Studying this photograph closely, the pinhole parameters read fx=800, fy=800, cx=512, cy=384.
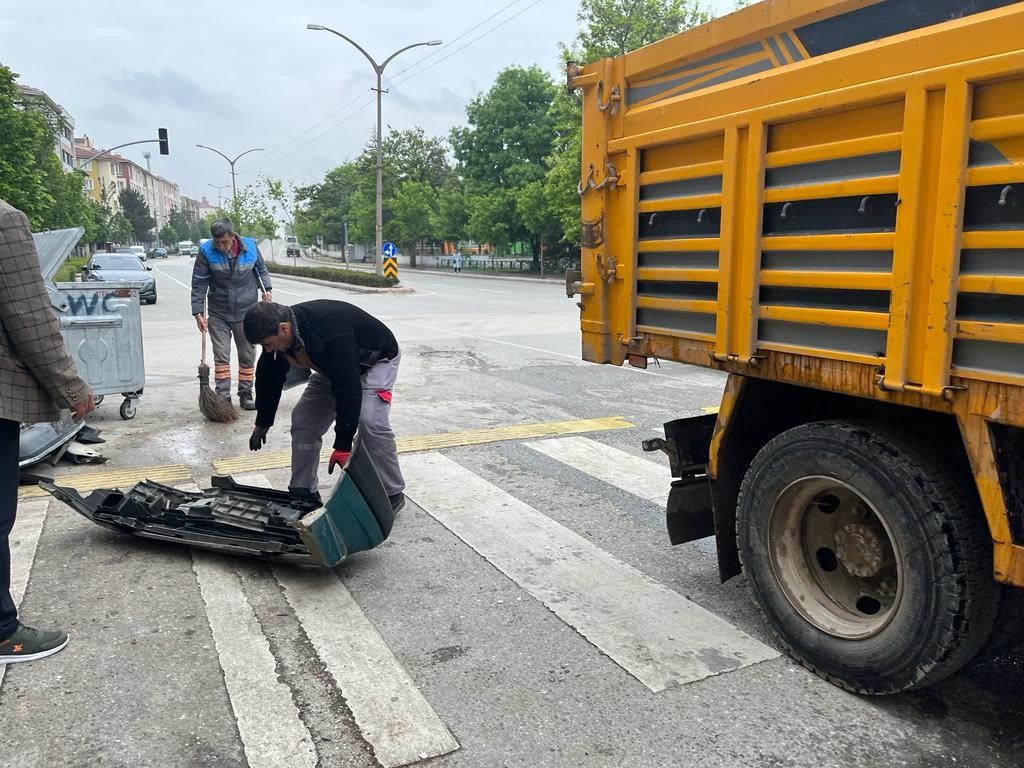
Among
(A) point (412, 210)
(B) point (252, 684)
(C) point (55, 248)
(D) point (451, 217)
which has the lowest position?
(B) point (252, 684)

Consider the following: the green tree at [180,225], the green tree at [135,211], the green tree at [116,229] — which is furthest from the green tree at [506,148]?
the green tree at [180,225]

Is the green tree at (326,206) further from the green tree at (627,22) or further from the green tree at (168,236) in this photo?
the green tree at (168,236)

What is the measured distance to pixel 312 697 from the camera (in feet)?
9.58

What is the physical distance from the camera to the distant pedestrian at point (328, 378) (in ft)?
13.3

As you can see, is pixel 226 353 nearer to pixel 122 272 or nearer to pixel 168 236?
pixel 122 272

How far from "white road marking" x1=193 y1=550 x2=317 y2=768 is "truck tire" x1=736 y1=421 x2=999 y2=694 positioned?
1.87 meters

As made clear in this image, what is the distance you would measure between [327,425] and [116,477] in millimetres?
2065

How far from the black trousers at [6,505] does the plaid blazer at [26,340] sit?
0.11 metres

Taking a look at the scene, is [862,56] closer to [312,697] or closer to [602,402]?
[312,697]

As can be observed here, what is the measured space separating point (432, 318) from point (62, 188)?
24259 mm

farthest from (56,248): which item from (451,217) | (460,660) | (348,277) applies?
(451,217)

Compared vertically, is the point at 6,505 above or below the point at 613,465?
above

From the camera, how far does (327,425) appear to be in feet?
15.5

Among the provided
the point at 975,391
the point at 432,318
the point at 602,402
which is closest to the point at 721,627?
the point at 975,391
